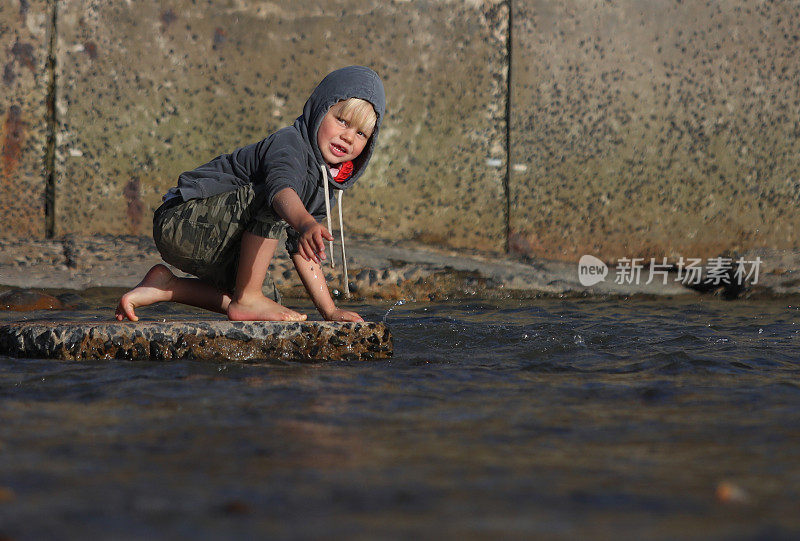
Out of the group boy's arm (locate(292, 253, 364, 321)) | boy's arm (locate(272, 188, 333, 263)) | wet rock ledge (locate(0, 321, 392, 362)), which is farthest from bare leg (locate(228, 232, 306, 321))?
wet rock ledge (locate(0, 321, 392, 362))

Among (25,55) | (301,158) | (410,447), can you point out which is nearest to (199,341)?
(301,158)

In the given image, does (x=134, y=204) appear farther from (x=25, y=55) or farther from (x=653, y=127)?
(x=653, y=127)

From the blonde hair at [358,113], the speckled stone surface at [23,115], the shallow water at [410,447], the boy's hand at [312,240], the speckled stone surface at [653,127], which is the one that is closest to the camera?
the shallow water at [410,447]

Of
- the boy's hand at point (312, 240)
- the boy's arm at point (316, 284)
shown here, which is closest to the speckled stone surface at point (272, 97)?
the boy's arm at point (316, 284)

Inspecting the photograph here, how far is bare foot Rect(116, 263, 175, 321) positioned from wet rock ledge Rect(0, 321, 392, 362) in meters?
0.41

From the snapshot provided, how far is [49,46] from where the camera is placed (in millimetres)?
4531

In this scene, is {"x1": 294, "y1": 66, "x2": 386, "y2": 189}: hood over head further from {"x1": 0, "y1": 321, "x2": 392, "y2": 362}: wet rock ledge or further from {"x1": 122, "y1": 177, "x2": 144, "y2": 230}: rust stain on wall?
{"x1": 122, "y1": 177, "x2": 144, "y2": 230}: rust stain on wall

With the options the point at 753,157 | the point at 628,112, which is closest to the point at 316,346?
the point at 628,112

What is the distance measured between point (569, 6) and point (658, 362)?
2.89 m

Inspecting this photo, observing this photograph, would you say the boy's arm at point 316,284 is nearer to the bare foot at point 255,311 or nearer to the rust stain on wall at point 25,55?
the bare foot at point 255,311

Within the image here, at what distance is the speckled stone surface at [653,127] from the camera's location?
482 centimetres

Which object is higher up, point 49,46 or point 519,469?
point 49,46

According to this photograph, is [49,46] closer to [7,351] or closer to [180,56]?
[180,56]

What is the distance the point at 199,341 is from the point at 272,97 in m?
2.53
